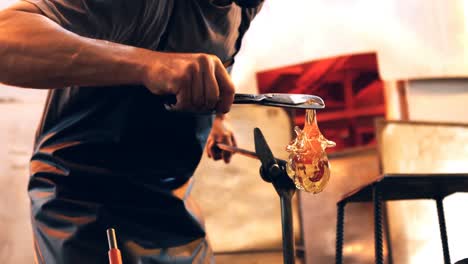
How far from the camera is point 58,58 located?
0.73 m

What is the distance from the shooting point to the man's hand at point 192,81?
0.70m

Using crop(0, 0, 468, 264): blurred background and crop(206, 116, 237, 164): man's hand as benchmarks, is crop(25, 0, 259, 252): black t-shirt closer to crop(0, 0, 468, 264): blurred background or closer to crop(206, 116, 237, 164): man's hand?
crop(206, 116, 237, 164): man's hand

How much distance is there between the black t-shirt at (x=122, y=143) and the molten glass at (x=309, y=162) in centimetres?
30

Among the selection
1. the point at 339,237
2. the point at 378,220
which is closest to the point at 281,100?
the point at 378,220

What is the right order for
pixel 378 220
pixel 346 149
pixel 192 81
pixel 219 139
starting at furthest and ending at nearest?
1. pixel 346 149
2. pixel 219 139
3. pixel 378 220
4. pixel 192 81

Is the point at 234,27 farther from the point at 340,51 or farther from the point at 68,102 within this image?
the point at 340,51

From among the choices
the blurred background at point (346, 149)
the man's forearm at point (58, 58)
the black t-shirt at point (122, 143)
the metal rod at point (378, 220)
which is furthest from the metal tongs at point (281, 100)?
the blurred background at point (346, 149)

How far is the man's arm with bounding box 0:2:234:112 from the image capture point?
2.29 ft

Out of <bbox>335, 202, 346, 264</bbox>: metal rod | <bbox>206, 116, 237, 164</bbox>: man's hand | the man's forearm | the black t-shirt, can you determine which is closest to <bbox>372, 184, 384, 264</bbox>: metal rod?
<bbox>335, 202, 346, 264</bbox>: metal rod

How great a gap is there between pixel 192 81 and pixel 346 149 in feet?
4.93

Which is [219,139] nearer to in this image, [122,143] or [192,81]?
[122,143]

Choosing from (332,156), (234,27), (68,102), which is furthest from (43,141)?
(332,156)

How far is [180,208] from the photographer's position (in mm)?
1051

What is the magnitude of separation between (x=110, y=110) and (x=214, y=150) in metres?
0.49
